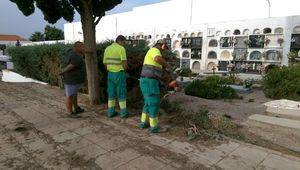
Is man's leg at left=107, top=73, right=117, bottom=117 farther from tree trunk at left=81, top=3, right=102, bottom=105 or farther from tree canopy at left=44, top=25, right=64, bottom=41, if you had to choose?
tree canopy at left=44, top=25, right=64, bottom=41

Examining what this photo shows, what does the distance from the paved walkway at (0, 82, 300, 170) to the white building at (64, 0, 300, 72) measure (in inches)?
205

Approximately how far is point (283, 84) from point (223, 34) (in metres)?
9.76

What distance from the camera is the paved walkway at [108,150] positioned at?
3445 mm

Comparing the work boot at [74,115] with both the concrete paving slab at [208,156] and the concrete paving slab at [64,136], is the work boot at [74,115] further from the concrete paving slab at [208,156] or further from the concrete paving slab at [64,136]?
the concrete paving slab at [208,156]

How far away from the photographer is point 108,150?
388cm

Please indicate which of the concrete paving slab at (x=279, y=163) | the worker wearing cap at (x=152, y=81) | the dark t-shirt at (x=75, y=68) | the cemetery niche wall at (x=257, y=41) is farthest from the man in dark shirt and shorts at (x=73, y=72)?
the cemetery niche wall at (x=257, y=41)

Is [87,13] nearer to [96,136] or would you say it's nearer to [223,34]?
[96,136]

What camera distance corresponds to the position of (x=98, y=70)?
270 inches

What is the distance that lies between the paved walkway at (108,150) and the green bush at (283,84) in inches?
156

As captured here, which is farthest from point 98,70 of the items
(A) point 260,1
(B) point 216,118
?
(A) point 260,1

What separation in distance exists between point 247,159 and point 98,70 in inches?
177

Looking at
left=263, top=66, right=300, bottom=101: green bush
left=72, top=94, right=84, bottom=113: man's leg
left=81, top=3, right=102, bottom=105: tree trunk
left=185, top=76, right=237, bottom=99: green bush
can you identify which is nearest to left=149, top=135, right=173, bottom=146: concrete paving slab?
left=72, top=94, right=84, bottom=113: man's leg

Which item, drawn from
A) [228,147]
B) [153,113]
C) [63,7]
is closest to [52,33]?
[63,7]

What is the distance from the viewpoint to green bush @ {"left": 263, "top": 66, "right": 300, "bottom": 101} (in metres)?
7.05
